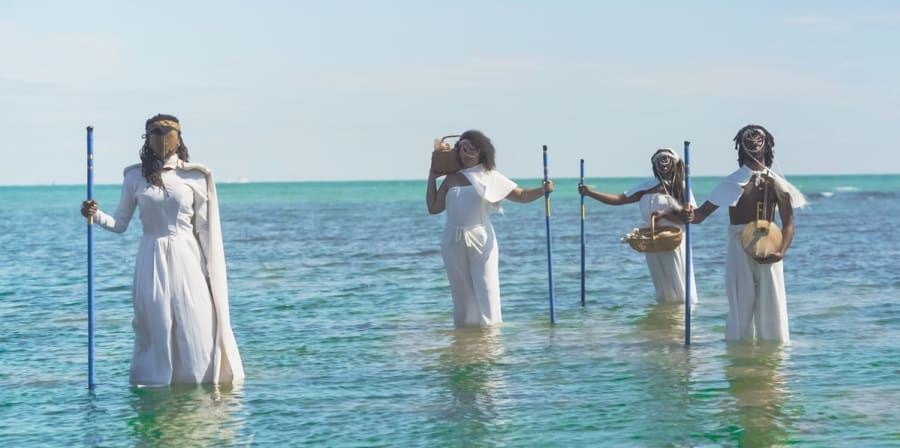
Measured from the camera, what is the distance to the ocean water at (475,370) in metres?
8.57

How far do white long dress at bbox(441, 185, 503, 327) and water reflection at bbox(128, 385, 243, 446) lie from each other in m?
3.47

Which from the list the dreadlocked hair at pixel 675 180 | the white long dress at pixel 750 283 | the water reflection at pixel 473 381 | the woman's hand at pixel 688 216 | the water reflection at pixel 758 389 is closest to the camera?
the water reflection at pixel 758 389

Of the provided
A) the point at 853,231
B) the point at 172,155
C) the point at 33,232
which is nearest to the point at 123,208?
the point at 172,155

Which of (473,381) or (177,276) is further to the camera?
(473,381)

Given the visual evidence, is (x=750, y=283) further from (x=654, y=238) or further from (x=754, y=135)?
(x=654, y=238)

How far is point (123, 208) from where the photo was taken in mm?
9453

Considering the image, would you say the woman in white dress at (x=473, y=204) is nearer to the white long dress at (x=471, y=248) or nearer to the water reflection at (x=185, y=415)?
the white long dress at (x=471, y=248)

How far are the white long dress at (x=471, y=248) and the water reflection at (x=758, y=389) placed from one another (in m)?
2.73

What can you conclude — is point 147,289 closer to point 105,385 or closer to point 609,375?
point 105,385

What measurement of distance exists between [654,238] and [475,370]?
11.0 feet

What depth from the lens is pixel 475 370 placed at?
10.9 metres

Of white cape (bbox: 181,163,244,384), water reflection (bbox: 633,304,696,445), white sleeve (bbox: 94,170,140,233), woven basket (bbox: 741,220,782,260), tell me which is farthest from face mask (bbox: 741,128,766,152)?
white sleeve (bbox: 94,170,140,233)

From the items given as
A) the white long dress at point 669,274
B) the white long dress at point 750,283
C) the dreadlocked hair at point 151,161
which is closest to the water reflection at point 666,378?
the white long dress at point 750,283

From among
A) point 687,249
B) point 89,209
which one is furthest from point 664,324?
point 89,209
